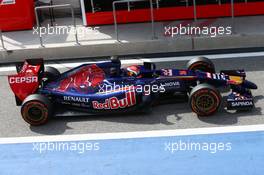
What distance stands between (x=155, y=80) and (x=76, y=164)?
210 centimetres

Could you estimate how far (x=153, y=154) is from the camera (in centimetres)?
791

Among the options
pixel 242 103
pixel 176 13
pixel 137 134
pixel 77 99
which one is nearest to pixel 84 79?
pixel 77 99

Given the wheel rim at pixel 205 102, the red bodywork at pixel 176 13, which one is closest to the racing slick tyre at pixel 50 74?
the wheel rim at pixel 205 102

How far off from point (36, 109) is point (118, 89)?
4.86 feet

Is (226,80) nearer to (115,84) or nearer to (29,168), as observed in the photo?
(115,84)

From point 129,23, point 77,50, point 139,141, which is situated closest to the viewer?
point 139,141

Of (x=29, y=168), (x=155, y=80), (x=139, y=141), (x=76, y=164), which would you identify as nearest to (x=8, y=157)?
(x=29, y=168)

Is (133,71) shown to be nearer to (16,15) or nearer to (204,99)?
(204,99)

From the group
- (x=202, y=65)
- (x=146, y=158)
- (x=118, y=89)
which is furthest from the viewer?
(x=202, y=65)

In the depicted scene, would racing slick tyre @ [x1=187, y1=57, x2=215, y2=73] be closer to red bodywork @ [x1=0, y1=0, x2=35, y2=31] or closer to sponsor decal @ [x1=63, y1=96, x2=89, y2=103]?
sponsor decal @ [x1=63, y1=96, x2=89, y2=103]

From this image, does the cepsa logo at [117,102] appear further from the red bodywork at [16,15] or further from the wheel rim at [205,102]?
the red bodywork at [16,15]

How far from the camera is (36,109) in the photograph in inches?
346

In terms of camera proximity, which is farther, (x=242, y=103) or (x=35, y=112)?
(x=35, y=112)

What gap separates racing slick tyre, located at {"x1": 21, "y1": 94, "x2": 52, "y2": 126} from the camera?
343 inches
